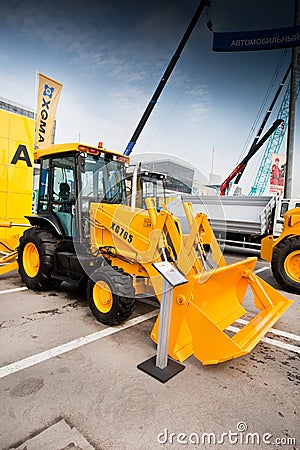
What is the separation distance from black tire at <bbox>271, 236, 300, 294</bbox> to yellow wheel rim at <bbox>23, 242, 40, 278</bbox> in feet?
15.1

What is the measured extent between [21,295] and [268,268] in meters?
6.54

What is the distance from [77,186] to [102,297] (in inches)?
64.6

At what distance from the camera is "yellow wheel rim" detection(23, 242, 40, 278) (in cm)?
498

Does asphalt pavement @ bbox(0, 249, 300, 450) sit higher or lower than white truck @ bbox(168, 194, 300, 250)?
lower

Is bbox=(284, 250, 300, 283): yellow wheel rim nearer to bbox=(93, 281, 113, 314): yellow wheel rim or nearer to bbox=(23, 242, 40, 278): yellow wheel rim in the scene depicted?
bbox=(93, 281, 113, 314): yellow wheel rim

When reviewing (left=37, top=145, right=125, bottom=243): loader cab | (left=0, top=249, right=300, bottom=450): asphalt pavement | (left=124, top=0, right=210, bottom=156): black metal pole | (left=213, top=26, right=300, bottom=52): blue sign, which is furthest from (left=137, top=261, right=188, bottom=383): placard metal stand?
(left=213, top=26, right=300, bottom=52): blue sign

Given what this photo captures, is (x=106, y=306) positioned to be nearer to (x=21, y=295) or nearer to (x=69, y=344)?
(x=69, y=344)

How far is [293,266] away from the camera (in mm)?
5805

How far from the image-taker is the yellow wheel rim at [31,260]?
4.98 metres

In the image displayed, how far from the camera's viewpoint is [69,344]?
3.18 metres

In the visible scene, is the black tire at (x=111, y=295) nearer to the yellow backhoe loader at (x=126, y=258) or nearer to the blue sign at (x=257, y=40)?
the yellow backhoe loader at (x=126, y=258)

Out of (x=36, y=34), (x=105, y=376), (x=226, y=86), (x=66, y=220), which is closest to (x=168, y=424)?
(x=105, y=376)

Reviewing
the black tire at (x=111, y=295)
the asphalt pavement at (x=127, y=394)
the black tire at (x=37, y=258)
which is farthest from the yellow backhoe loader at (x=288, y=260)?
the black tire at (x=37, y=258)

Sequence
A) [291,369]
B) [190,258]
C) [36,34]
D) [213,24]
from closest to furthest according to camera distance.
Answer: [291,369] → [190,258] → [36,34] → [213,24]
